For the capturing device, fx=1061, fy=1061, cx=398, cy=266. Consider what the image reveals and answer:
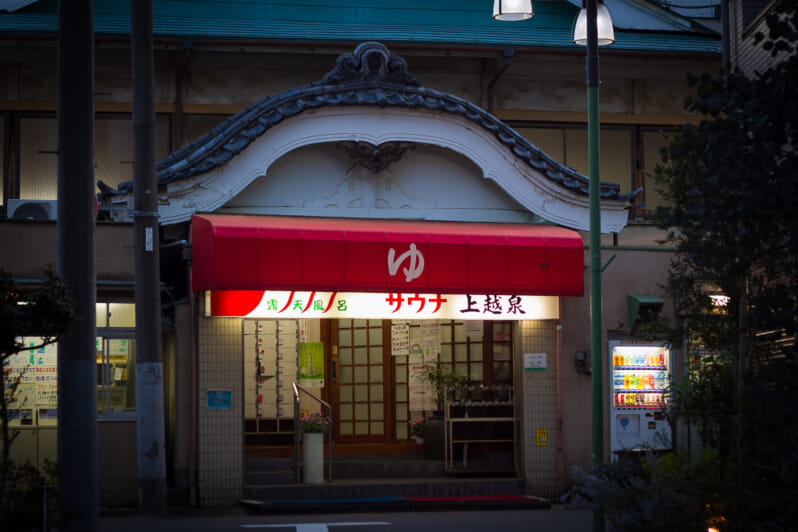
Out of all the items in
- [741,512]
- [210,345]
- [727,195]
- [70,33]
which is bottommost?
Answer: [741,512]

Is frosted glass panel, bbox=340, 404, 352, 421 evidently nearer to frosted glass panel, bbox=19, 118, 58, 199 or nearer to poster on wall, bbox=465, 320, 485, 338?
poster on wall, bbox=465, 320, 485, 338

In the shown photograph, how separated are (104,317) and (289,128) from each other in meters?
4.44

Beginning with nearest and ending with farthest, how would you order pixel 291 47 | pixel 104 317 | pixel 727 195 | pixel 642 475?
1. pixel 727 195
2. pixel 642 475
3. pixel 104 317
4. pixel 291 47

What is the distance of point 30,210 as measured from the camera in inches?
698

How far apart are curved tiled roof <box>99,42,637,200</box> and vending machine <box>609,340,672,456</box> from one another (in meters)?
2.95

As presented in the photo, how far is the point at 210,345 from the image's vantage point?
58.4ft

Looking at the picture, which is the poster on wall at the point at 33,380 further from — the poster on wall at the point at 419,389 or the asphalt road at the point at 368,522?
the poster on wall at the point at 419,389

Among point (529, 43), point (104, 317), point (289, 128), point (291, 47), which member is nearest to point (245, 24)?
point (291, 47)

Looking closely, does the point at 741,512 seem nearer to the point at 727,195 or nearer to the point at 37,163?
the point at 727,195

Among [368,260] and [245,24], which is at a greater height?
[245,24]

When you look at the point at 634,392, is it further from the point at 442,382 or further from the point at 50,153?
the point at 50,153

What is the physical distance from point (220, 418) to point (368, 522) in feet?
11.3

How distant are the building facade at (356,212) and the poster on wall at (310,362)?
0.15 feet

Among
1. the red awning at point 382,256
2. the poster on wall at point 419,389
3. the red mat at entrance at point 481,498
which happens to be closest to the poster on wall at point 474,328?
the poster on wall at point 419,389
